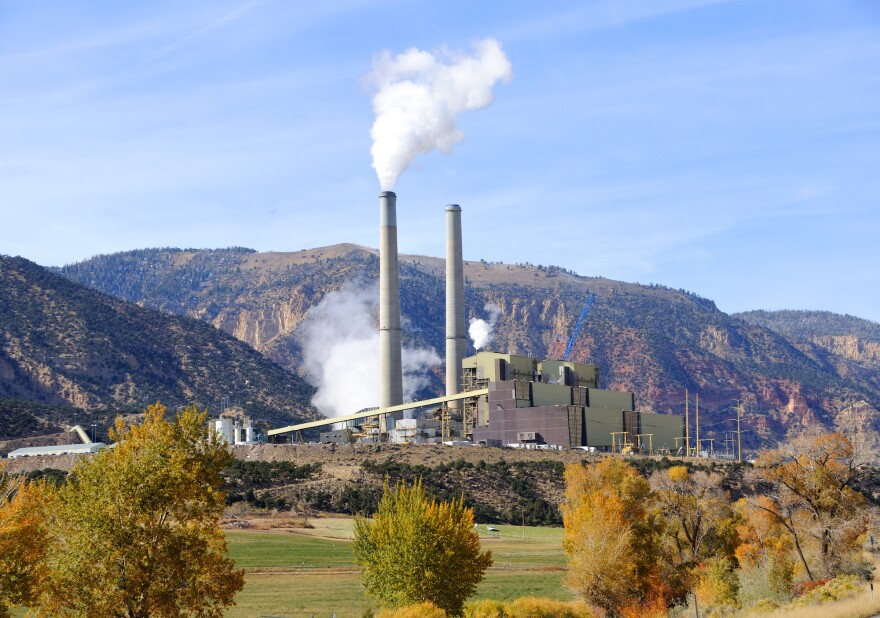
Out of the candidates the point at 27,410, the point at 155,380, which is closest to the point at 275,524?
the point at 27,410

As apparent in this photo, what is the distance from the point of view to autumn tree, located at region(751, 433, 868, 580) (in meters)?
55.7

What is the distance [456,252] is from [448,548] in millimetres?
90993

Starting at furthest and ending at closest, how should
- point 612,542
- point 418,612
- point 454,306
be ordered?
point 454,306 < point 612,542 < point 418,612

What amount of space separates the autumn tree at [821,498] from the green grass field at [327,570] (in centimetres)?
1303

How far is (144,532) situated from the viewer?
123 ft

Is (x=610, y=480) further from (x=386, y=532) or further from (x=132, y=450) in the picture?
(x=132, y=450)

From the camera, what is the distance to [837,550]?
184 feet

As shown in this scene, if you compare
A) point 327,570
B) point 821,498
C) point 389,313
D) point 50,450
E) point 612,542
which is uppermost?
point 389,313

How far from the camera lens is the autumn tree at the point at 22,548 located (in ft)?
122

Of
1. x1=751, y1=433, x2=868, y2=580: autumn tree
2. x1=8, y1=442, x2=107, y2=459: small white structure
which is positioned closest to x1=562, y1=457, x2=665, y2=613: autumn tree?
x1=751, y1=433, x2=868, y2=580: autumn tree

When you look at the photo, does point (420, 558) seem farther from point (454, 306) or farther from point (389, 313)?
point (454, 306)

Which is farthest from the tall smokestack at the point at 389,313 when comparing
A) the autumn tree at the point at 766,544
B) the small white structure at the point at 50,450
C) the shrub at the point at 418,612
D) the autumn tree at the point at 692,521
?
the shrub at the point at 418,612

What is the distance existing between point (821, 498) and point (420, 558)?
20.5m

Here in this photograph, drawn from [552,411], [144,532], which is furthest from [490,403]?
[144,532]
